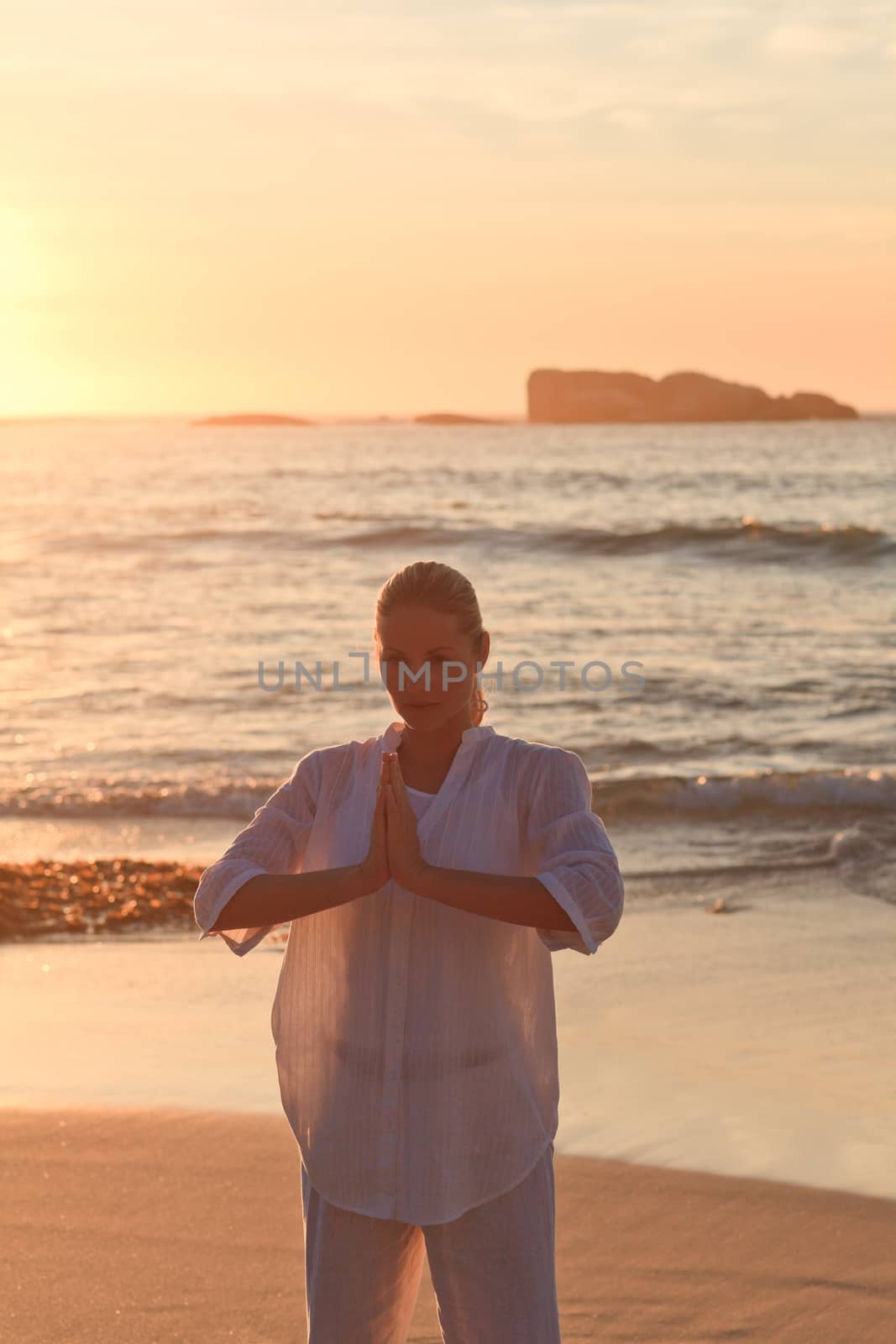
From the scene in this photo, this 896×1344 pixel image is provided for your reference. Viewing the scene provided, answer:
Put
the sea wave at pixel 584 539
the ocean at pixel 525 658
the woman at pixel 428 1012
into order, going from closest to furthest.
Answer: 1. the woman at pixel 428 1012
2. the ocean at pixel 525 658
3. the sea wave at pixel 584 539

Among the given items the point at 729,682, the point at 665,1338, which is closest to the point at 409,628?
the point at 665,1338

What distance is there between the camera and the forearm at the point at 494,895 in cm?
220

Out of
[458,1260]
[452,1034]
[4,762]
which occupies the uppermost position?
[452,1034]

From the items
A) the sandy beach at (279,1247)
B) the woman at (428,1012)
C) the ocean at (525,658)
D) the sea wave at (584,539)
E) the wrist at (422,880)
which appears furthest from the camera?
the sea wave at (584,539)

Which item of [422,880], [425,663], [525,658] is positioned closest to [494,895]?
[422,880]

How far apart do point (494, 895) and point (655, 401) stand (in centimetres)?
16786

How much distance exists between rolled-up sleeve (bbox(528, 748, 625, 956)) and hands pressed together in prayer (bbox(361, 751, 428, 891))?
188 millimetres

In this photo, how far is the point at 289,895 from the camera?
7.46ft

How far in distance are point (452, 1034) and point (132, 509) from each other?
46.3 m

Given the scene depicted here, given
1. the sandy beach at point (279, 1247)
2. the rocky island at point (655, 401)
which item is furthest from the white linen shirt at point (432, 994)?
the rocky island at point (655, 401)

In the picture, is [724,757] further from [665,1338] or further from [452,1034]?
[452,1034]

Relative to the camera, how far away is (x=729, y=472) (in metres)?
59.2

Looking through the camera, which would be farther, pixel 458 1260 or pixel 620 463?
pixel 620 463

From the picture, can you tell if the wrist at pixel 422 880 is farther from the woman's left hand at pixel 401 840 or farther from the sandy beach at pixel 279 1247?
the sandy beach at pixel 279 1247
